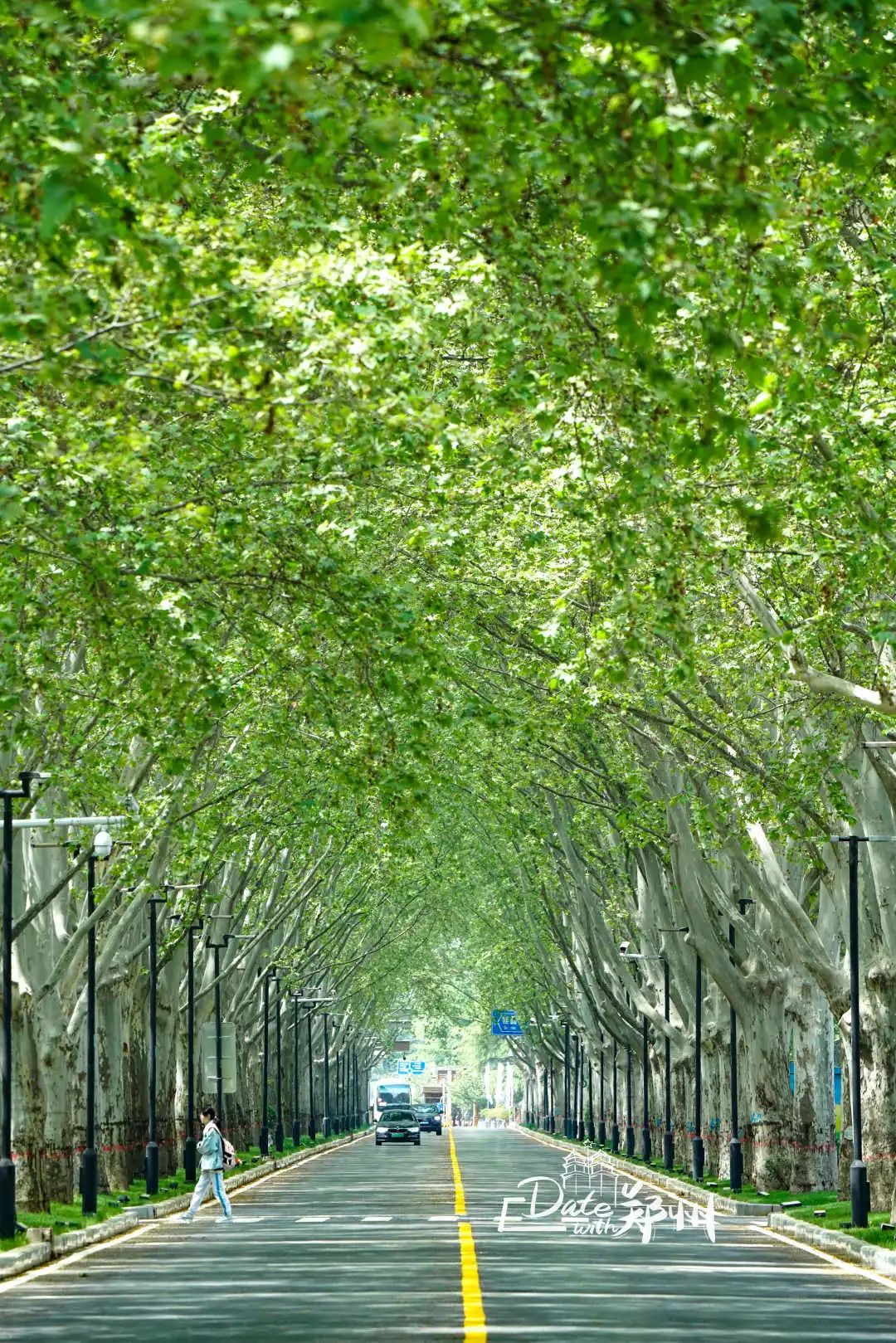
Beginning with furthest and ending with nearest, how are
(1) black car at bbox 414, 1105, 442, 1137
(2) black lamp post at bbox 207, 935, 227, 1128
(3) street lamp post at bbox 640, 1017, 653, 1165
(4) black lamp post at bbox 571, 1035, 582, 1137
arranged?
(1) black car at bbox 414, 1105, 442, 1137
(4) black lamp post at bbox 571, 1035, 582, 1137
(3) street lamp post at bbox 640, 1017, 653, 1165
(2) black lamp post at bbox 207, 935, 227, 1128

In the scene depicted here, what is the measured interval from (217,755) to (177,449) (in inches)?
713

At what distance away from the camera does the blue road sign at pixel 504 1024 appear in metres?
110

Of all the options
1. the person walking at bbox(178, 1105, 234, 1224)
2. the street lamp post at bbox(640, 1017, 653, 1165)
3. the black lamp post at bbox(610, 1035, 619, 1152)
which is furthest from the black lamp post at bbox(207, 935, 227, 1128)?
the black lamp post at bbox(610, 1035, 619, 1152)

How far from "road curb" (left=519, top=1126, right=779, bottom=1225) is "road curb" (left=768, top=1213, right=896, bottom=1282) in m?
0.29

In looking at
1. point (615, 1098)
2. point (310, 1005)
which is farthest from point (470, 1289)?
point (310, 1005)

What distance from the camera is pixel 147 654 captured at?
20438 mm

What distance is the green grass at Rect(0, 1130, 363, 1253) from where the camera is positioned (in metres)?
30.7

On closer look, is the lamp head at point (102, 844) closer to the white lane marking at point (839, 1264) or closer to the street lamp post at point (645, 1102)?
the white lane marking at point (839, 1264)

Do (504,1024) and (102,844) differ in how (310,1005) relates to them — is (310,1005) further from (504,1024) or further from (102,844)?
(102,844)

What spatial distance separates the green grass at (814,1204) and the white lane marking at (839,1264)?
1.68 feet

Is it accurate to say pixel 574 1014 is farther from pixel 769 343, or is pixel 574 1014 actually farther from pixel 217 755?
pixel 769 343

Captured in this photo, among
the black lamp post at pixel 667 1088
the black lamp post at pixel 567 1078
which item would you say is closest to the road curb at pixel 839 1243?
the black lamp post at pixel 667 1088

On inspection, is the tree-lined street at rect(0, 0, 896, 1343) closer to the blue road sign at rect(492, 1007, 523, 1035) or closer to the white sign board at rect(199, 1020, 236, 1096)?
the white sign board at rect(199, 1020, 236, 1096)

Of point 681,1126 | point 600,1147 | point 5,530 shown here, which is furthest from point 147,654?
point 600,1147
